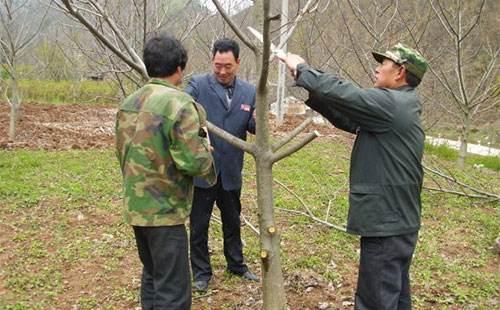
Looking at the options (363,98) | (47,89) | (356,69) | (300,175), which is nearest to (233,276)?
(363,98)

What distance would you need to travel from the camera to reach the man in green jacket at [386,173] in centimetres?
242

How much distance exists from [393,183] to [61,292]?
2685 millimetres

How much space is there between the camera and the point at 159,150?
250 cm

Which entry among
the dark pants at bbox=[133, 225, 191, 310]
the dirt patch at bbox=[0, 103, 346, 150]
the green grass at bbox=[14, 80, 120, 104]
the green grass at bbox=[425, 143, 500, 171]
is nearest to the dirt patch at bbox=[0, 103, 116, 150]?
the dirt patch at bbox=[0, 103, 346, 150]

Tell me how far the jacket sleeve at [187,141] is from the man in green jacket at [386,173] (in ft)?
1.78

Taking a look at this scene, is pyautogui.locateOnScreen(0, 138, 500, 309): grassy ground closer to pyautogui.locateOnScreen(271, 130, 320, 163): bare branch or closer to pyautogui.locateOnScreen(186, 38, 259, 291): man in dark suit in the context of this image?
pyautogui.locateOnScreen(186, 38, 259, 291): man in dark suit

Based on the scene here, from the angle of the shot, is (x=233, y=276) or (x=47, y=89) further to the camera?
(x=47, y=89)

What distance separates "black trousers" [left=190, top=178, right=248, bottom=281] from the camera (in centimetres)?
362

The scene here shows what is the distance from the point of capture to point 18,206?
5.86 m

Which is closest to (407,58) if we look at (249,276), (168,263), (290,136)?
(290,136)

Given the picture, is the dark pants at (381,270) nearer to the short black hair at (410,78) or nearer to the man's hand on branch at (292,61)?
the short black hair at (410,78)

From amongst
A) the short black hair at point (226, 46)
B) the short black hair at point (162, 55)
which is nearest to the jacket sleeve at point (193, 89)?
the short black hair at point (226, 46)

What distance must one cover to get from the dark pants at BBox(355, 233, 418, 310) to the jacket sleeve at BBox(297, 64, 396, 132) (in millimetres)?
611

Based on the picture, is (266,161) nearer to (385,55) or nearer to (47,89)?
(385,55)
